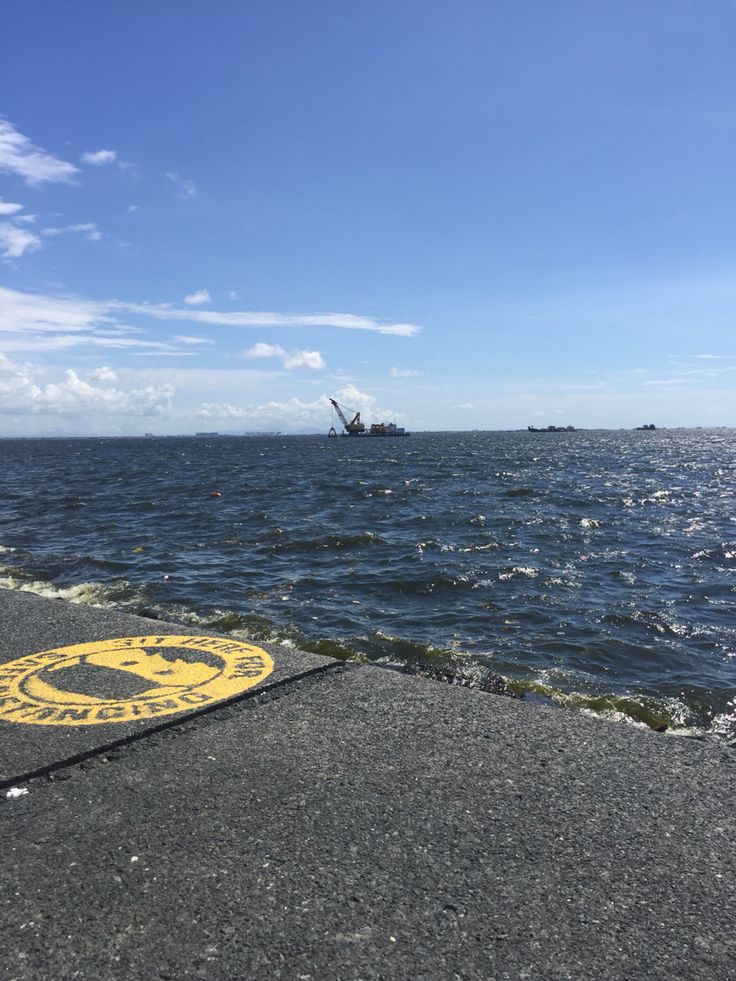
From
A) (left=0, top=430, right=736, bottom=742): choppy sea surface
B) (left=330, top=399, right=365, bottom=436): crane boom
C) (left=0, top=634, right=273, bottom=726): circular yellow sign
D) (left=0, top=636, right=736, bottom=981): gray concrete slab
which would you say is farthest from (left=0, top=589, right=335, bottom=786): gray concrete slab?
(left=330, top=399, right=365, bottom=436): crane boom

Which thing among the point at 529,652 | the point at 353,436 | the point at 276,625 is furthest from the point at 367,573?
the point at 353,436

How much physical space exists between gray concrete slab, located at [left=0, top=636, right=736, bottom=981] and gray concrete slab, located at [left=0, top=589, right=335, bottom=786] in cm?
33

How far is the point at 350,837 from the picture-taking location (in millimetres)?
3191

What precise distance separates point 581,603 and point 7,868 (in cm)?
1024

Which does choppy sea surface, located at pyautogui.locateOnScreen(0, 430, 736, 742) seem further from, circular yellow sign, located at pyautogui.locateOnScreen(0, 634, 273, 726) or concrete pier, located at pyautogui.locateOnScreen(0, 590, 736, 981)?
concrete pier, located at pyautogui.locateOnScreen(0, 590, 736, 981)

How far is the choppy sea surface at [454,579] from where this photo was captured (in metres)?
8.55

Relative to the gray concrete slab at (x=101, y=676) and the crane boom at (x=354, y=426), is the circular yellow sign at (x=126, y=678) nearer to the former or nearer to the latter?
the gray concrete slab at (x=101, y=676)

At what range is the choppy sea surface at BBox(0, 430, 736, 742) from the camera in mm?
8546

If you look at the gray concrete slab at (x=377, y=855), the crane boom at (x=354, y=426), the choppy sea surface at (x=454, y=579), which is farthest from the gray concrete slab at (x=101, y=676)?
the crane boom at (x=354, y=426)

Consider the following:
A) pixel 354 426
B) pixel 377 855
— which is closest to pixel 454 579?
pixel 377 855

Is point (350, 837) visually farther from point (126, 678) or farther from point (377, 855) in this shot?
point (126, 678)

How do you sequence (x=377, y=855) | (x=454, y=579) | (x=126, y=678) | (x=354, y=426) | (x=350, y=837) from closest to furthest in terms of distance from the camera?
(x=377, y=855) → (x=350, y=837) → (x=126, y=678) → (x=454, y=579) → (x=354, y=426)

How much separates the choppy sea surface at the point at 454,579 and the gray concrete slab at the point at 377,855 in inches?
100

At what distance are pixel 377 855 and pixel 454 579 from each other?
408 inches
